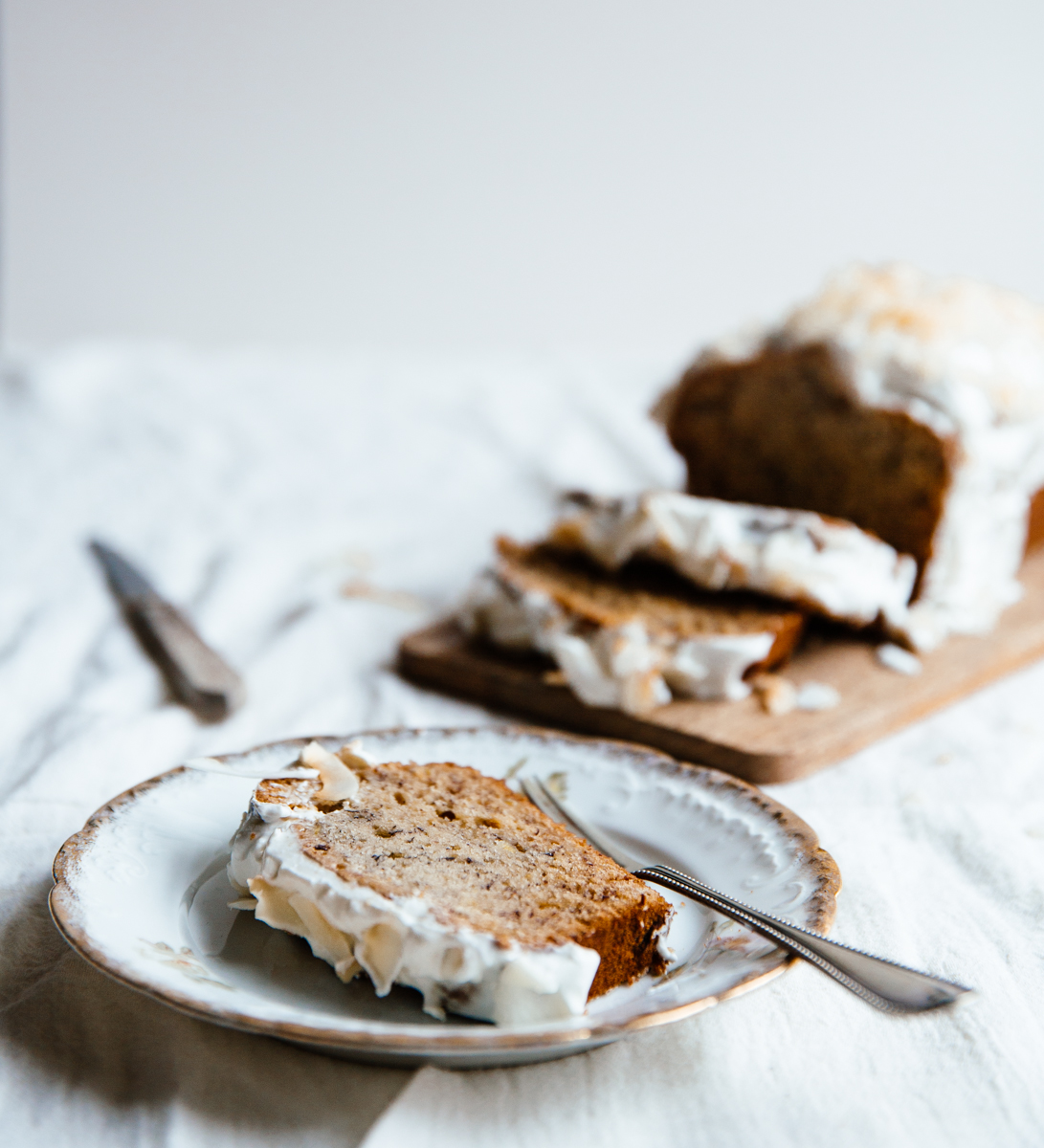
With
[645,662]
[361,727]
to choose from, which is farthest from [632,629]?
[361,727]

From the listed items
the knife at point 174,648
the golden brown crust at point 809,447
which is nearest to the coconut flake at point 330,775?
the knife at point 174,648

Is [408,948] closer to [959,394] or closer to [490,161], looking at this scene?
[959,394]

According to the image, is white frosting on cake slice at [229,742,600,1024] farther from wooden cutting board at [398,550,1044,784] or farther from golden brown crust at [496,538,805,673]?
golden brown crust at [496,538,805,673]

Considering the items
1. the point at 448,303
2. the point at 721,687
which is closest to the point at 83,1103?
the point at 721,687

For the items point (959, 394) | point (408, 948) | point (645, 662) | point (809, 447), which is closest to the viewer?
point (408, 948)

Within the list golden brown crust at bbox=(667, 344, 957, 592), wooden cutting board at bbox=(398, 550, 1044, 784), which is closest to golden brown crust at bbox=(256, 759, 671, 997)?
wooden cutting board at bbox=(398, 550, 1044, 784)

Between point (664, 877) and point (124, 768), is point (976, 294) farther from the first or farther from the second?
point (124, 768)
